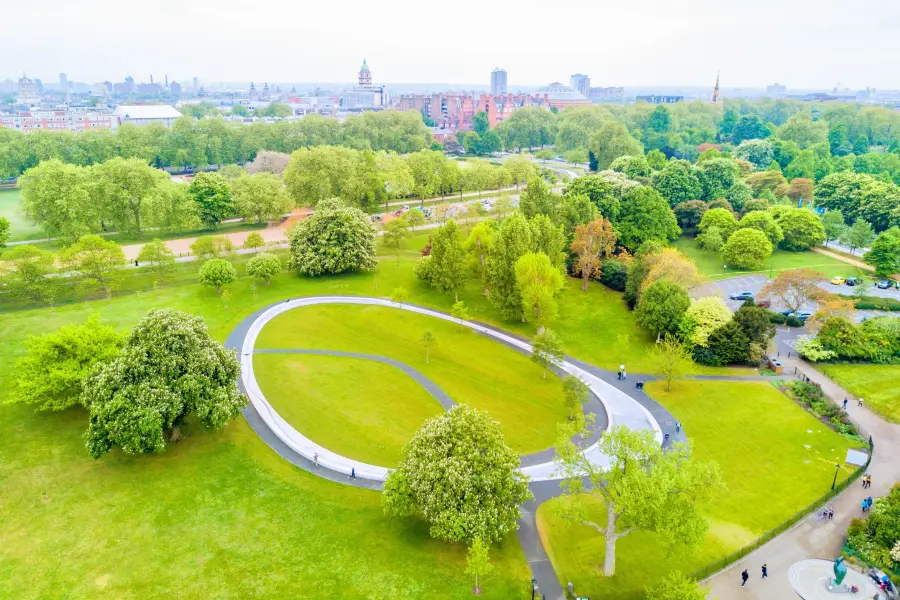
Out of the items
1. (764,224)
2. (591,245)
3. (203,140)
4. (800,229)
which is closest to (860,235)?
(800,229)

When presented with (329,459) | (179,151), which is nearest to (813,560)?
(329,459)

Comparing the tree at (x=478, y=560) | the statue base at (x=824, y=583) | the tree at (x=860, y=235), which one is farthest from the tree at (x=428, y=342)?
the tree at (x=860, y=235)

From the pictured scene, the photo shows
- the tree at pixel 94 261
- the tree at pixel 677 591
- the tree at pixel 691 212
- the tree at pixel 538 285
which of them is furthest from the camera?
the tree at pixel 691 212

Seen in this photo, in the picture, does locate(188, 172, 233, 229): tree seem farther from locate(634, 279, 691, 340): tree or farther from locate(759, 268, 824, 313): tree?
locate(759, 268, 824, 313): tree

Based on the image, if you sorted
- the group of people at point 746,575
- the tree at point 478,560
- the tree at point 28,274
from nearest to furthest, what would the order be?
1. the tree at point 478,560
2. the group of people at point 746,575
3. the tree at point 28,274

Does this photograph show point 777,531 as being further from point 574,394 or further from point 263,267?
point 263,267

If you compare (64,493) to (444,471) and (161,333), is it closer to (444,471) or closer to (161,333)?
(161,333)

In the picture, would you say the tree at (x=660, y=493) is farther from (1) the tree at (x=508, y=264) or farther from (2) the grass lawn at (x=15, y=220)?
(2) the grass lawn at (x=15, y=220)
